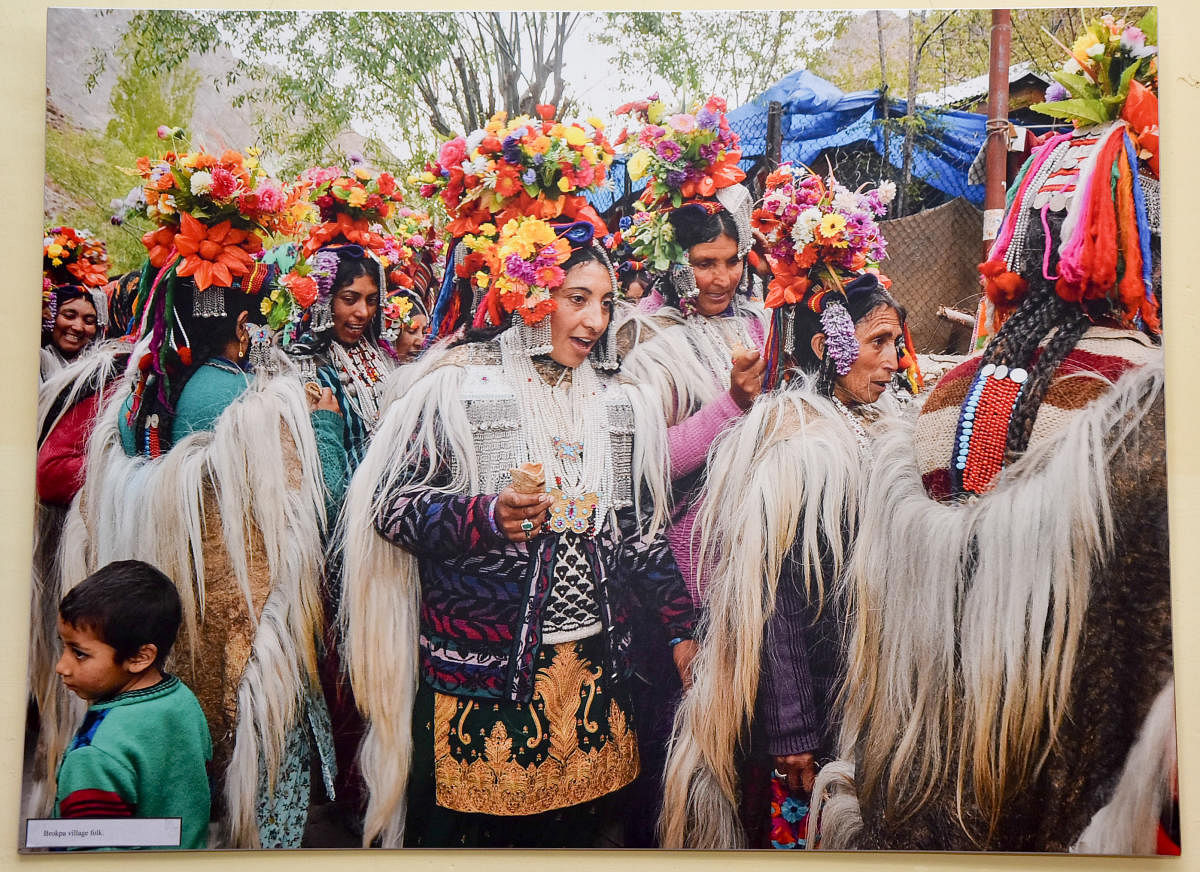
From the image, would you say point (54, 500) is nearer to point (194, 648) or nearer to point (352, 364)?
point (194, 648)

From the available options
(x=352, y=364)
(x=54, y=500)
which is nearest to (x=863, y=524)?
(x=352, y=364)

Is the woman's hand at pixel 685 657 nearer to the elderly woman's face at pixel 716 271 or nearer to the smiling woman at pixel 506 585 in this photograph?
the smiling woman at pixel 506 585

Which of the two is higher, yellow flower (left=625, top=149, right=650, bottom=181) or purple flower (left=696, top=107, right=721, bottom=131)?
purple flower (left=696, top=107, right=721, bottom=131)

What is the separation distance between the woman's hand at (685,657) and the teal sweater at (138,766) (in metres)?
1.19

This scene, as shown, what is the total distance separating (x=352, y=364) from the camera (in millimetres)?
1998

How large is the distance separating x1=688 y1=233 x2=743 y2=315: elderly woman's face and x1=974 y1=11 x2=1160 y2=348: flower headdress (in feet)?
2.12

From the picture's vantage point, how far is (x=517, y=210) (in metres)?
2.00

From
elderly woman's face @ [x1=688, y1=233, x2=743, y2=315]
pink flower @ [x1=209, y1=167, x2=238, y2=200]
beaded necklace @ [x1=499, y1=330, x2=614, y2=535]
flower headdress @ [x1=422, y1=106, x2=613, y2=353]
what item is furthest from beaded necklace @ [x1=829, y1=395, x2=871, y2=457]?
pink flower @ [x1=209, y1=167, x2=238, y2=200]

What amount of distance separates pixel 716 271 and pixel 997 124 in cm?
80

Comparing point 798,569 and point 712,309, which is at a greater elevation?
point 712,309

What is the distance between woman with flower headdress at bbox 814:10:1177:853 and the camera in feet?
6.31

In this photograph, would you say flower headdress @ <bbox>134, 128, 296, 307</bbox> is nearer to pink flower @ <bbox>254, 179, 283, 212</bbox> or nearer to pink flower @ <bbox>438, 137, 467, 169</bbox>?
pink flower @ <bbox>254, 179, 283, 212</bbox>

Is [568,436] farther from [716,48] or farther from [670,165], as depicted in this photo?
[716,48]

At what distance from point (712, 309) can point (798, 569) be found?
688 millimetres
